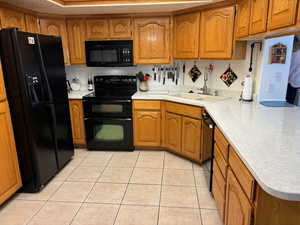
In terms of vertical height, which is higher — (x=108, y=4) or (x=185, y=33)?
(x=108, y=4)

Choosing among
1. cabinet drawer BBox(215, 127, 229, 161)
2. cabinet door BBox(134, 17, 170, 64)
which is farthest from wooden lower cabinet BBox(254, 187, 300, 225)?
cabinet door BBox(134, 17, 170, 64)

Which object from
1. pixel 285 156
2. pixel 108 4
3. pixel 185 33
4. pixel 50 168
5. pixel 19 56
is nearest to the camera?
pixel 285 156

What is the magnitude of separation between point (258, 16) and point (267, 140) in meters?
1.23

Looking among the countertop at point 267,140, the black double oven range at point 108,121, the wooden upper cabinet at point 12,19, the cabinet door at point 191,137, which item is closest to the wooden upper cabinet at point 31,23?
the wooden upper cabinet at point 12,19

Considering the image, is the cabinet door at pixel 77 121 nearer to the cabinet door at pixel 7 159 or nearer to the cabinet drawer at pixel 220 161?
the cabinet door at pixel 7 159

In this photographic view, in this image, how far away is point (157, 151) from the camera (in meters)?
3.32

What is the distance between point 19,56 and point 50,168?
127 centimetres

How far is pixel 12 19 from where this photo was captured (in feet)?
8.21

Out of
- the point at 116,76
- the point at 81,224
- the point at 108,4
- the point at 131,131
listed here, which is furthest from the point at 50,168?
the point at 108,4

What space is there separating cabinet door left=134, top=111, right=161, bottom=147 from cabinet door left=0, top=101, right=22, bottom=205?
159 centimetres

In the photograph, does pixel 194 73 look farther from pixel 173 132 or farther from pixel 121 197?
pixel 121 197

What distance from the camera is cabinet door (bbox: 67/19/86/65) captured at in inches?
124

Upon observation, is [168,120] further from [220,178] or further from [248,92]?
[220,178]

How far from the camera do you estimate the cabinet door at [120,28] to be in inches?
121
